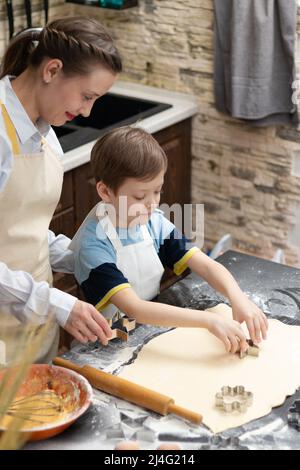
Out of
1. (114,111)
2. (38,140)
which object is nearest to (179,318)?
(38,140)

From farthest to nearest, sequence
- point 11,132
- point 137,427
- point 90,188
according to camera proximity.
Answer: point 90,188 → point 11,132 → point 137,427

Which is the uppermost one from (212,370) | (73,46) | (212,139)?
(73,46)

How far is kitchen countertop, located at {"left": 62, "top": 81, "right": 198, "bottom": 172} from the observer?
3023 mm

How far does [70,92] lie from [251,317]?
0.69 metres

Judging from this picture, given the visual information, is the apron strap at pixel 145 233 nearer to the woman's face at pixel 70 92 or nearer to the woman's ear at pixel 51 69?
the woman's face at pixel 70 92

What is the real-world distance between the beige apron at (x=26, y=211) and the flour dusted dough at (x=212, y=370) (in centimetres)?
38

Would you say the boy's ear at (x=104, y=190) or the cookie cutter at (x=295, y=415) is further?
the boy's ear at (x=104, y=190)

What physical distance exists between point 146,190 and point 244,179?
59.8 inches

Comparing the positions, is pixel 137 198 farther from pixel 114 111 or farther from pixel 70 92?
pixel 114 111

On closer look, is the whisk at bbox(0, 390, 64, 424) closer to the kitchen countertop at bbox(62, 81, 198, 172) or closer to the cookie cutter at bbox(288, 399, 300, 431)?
the cookie cutter at bbox(288, 399, 300, 431)

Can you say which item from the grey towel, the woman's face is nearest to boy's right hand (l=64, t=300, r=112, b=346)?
the woman's face

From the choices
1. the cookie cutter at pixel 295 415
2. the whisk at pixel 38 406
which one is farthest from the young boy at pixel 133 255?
the whisk at pixel 38 406

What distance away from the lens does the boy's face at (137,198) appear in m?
1.89

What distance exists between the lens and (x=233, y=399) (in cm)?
159
